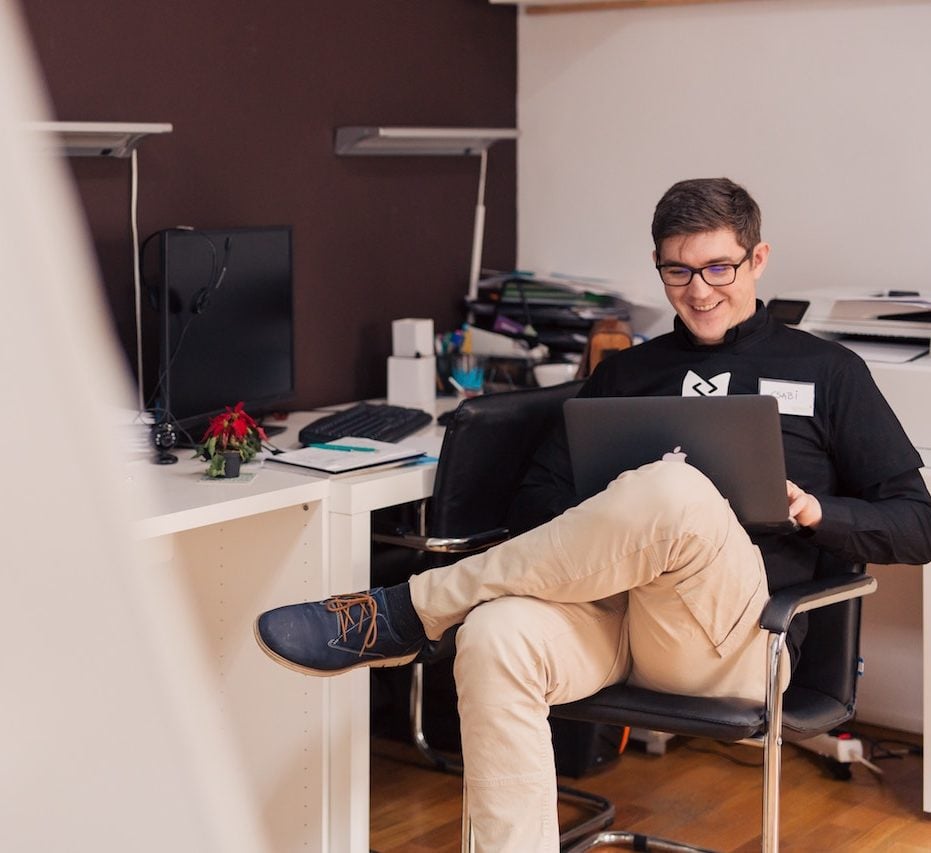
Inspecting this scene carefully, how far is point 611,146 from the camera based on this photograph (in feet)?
11.5

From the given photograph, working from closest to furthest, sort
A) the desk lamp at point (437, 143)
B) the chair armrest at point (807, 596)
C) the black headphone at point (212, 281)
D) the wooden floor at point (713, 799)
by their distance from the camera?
the chair armrest at point (807, 596)
the black headphone at point (212, 281)
the wooden floor at point (713, 799)
the desk lamp at point (437, 143)

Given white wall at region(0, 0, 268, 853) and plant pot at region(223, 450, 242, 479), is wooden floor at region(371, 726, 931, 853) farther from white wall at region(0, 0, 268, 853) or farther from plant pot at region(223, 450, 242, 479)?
white wall at region(0, 0, 268, 853)

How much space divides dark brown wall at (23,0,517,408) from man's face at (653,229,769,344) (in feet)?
3.42

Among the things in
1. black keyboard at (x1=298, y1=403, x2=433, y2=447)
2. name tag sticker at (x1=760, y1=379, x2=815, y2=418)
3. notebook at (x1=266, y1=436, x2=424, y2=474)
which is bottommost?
notebook at (x1=266, y1=436, x2=424, y2=474)

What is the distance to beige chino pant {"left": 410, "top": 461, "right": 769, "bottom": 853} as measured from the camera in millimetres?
1967

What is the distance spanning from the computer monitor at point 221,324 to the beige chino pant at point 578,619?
26.2 inches

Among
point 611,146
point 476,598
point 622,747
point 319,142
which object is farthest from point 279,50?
point 622,747

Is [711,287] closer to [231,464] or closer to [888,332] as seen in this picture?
[888,332]

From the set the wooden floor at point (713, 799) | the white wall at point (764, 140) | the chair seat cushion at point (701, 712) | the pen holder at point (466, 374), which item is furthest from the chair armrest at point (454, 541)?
the white wall at point (764, 140)

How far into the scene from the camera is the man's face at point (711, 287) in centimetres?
228

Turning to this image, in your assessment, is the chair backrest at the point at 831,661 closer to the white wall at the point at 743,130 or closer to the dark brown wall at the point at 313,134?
the white wall at the point at 743,130

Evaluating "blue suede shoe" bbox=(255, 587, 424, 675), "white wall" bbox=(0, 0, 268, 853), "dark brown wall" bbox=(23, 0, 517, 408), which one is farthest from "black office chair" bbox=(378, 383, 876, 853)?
"white wall" bbox=(0, 0, 268, 853)

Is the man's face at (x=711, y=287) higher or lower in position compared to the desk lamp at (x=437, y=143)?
lower

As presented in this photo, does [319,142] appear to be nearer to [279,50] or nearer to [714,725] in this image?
[279,50]
